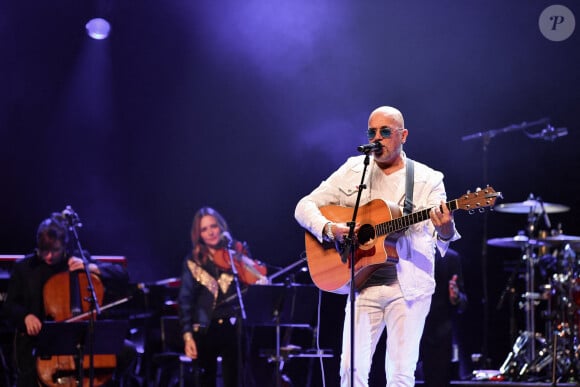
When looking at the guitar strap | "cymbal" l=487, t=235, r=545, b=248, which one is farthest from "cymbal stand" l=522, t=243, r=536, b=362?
the guitar strap

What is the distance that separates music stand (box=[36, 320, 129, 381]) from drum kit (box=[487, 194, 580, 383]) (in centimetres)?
448

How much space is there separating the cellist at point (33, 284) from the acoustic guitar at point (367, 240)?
3561 millimetres

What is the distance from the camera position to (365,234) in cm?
548

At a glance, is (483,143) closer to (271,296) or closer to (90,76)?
(271,296)

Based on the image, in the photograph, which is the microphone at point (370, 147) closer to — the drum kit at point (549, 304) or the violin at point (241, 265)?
the violin at point (241, 265)

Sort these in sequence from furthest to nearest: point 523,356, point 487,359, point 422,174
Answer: point 487,359 < point 523,356 < point 422,174

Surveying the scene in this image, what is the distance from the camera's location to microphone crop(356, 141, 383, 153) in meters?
5.19

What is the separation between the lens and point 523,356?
33.7ft

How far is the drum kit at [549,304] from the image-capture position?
9.75 m

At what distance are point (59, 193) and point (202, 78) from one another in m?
2.56

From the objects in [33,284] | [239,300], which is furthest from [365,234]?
[33,284]

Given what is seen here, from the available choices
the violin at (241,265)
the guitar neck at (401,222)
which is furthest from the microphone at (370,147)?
the violin at (241,265)

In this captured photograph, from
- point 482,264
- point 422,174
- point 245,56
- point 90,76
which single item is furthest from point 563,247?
point 90,76

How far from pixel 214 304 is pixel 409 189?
3935 millimetres
